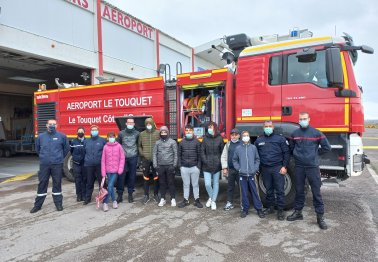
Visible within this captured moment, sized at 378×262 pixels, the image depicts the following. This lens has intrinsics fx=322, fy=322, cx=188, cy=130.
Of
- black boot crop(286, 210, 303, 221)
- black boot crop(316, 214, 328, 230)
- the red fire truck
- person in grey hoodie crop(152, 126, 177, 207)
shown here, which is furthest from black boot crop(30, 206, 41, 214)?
black boot crop(316, 214, 328, 230)

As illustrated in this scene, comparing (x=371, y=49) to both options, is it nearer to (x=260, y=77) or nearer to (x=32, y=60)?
(x=260, y=77)

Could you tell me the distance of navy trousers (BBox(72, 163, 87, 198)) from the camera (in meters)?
6.70

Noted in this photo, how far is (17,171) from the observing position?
11906mm

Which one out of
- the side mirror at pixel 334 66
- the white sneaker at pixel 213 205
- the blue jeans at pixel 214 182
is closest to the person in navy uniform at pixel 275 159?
the blue jeans at pixel 214 182

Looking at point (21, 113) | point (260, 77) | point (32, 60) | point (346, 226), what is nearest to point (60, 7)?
point (32, 60)

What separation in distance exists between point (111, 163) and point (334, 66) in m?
4.20

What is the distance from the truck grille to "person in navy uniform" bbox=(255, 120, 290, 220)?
617cm

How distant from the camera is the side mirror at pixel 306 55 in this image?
518 centimetres

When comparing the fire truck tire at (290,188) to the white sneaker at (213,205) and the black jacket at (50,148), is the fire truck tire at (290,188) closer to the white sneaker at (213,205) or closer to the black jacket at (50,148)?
the white sneaker at (213,205)

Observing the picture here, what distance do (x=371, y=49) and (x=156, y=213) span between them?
4.49 meters

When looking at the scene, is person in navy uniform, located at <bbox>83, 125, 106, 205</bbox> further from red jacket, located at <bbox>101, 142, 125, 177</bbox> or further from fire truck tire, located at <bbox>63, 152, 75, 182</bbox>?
fire truck tire, located at <bbox>63, 152, 75, 182</bbox>

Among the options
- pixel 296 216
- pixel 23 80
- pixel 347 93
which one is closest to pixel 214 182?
pixel 296 216

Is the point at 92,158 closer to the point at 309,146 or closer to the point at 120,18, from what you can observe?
the point at 309,146

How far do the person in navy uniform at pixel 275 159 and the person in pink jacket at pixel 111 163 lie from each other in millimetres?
2627
